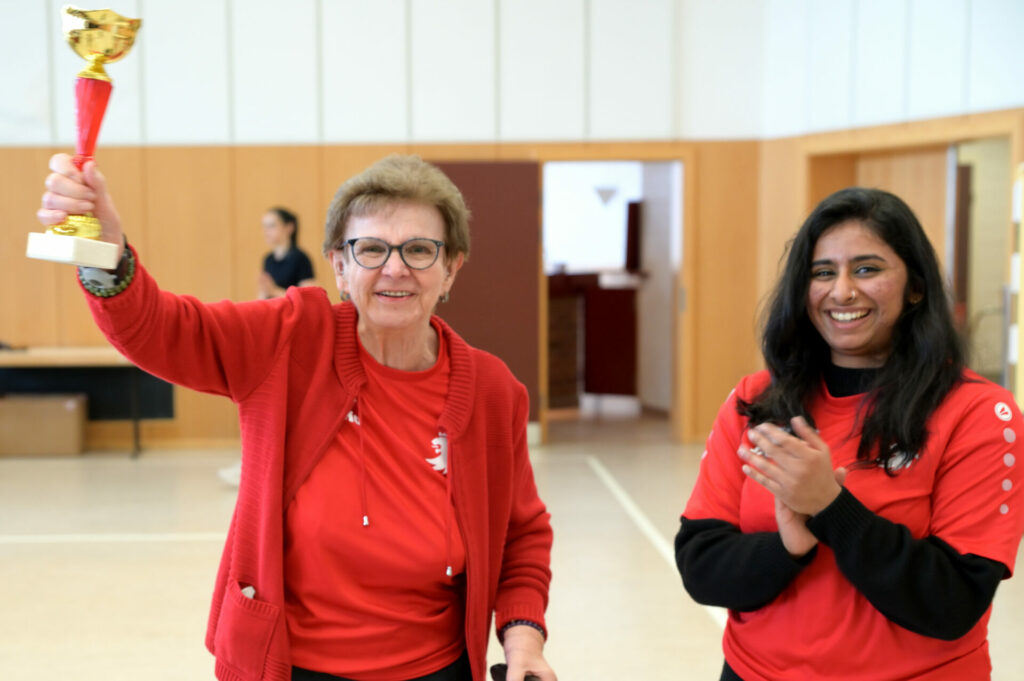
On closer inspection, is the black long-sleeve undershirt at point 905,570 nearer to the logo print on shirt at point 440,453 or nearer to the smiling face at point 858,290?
the smiling face at point 858,290

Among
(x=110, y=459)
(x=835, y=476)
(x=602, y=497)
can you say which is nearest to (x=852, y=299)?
(x=835, y=476)

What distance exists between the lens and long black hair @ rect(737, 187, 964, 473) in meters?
1.64

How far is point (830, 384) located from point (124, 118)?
7.03 m

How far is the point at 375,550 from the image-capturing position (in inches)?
64.7

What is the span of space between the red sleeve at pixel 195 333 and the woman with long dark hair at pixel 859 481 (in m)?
0.83

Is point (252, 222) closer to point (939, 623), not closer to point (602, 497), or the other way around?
point (602, 497)

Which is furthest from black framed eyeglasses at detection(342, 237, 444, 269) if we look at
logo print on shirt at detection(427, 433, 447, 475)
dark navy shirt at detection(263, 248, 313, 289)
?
dark navy shirt at detection(263, 248, 313, 289)

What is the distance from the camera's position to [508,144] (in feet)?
25.4

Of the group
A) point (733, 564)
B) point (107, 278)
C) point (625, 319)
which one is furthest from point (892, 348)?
point (625, 319)

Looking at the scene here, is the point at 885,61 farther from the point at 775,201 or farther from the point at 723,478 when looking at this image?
the point at 723,478

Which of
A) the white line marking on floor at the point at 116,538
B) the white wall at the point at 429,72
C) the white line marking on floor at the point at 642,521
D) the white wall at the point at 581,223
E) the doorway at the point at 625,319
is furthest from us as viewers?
the white wall at the point at 581,223

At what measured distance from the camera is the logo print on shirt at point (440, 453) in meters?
1.73

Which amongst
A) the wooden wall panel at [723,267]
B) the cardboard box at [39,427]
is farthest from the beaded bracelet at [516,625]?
the cardboard box at [39,427]

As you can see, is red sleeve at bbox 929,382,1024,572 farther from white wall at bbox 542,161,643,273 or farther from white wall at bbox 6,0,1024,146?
white wall at bbox 542,161,643,273
